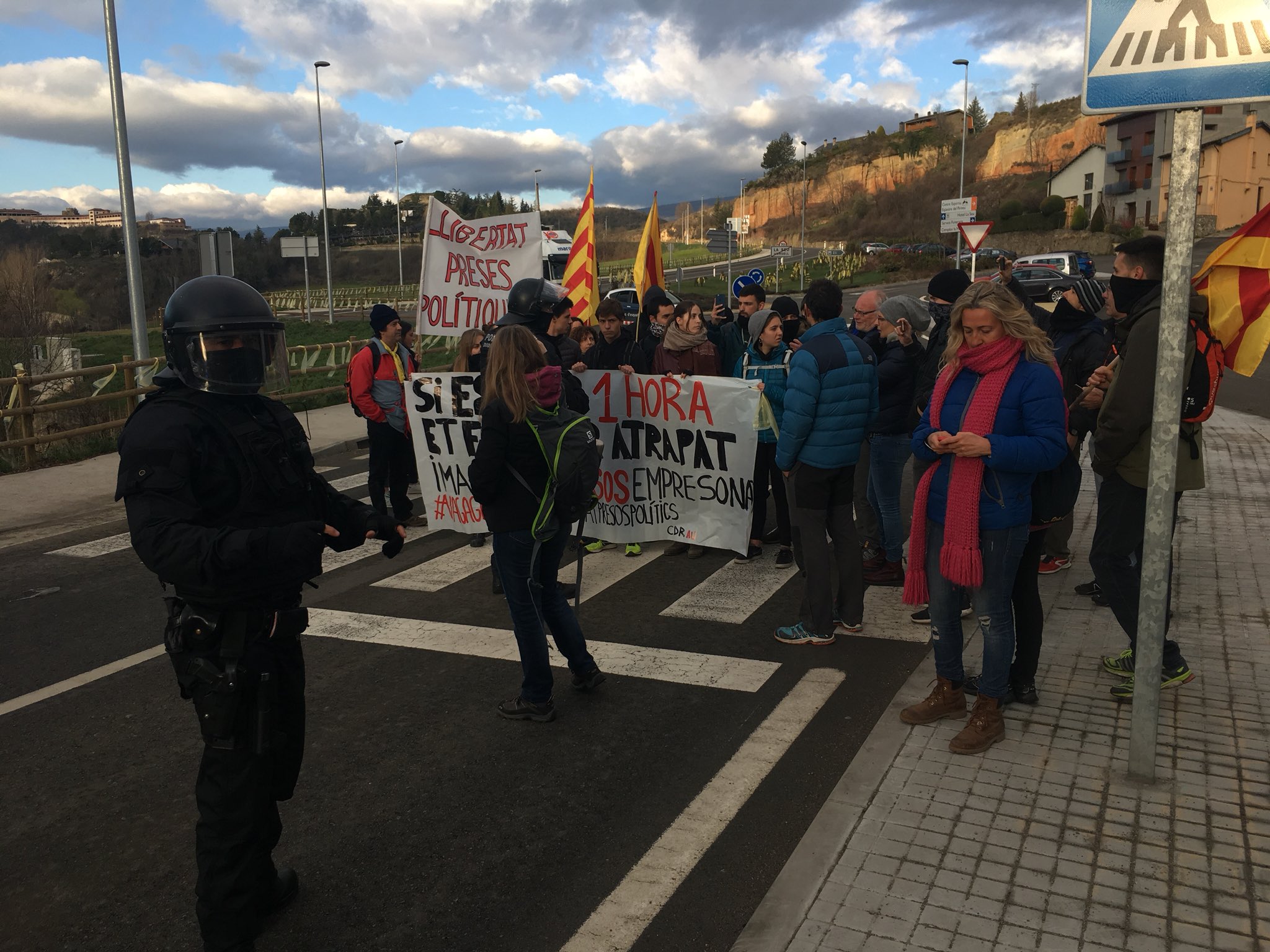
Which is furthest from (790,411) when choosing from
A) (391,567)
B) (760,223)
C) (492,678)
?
(760,223)

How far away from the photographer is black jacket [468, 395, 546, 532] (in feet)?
15.1

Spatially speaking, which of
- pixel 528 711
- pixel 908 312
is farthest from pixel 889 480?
pixel 528 711

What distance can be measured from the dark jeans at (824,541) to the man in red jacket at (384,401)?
398 cm

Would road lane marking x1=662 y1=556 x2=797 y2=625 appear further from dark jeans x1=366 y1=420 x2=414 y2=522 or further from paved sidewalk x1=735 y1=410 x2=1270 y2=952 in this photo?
dark jeans x1=366 y1=420 x2=414 y2=522

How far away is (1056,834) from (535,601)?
2.48 m

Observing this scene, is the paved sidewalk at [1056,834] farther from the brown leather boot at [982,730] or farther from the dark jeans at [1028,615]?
the dark jeans at [1028,615]

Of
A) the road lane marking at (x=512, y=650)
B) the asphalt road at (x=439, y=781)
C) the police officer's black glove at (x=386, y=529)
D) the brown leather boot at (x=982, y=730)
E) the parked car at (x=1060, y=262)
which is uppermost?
the parked car at (x=1060, y=262)

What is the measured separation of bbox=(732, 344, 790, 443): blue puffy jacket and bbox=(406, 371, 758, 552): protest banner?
0.42ft

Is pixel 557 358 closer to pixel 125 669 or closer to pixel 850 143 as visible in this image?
pixel 125 669

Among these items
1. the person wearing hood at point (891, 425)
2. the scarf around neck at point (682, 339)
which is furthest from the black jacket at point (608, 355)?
the person wearing hood at point (891, 425)

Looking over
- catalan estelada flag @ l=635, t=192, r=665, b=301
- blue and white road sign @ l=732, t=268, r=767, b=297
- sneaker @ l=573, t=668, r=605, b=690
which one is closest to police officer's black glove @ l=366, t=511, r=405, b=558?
sneaker @ l=573, t=668, r=605, b=690

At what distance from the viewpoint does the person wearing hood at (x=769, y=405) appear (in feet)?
24.4

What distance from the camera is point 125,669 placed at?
5.79m

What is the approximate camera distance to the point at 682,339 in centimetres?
789
